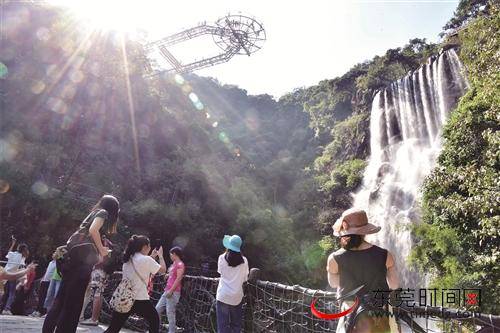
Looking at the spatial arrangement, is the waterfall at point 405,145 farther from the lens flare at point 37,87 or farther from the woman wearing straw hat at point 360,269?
the lens flare at point 37,87

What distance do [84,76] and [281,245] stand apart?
13297 millimetres

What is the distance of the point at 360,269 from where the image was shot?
2191 mm

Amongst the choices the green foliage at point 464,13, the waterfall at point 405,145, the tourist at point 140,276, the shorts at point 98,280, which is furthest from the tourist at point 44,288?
the green foliage at point 464,13

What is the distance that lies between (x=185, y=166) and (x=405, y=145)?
11464mm

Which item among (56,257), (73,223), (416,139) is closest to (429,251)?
(416,139)

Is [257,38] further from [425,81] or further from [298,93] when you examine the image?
[298,93]

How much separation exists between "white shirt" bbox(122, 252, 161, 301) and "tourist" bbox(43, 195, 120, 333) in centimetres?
39

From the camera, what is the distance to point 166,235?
651 inches

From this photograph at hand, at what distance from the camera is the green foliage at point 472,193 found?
28.7ft

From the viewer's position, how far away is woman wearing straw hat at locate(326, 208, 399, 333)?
6.98ft

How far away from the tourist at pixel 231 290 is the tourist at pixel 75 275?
128cm

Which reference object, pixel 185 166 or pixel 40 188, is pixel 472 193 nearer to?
pixel 40 188

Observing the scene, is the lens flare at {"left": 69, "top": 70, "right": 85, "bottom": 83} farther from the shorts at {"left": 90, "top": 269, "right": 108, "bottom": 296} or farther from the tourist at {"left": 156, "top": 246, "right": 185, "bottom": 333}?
the tourist at {"left": 156, "top": 246, "right": 185, "bottom": 333}

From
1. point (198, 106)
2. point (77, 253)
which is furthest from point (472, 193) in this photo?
point (198, 106)
